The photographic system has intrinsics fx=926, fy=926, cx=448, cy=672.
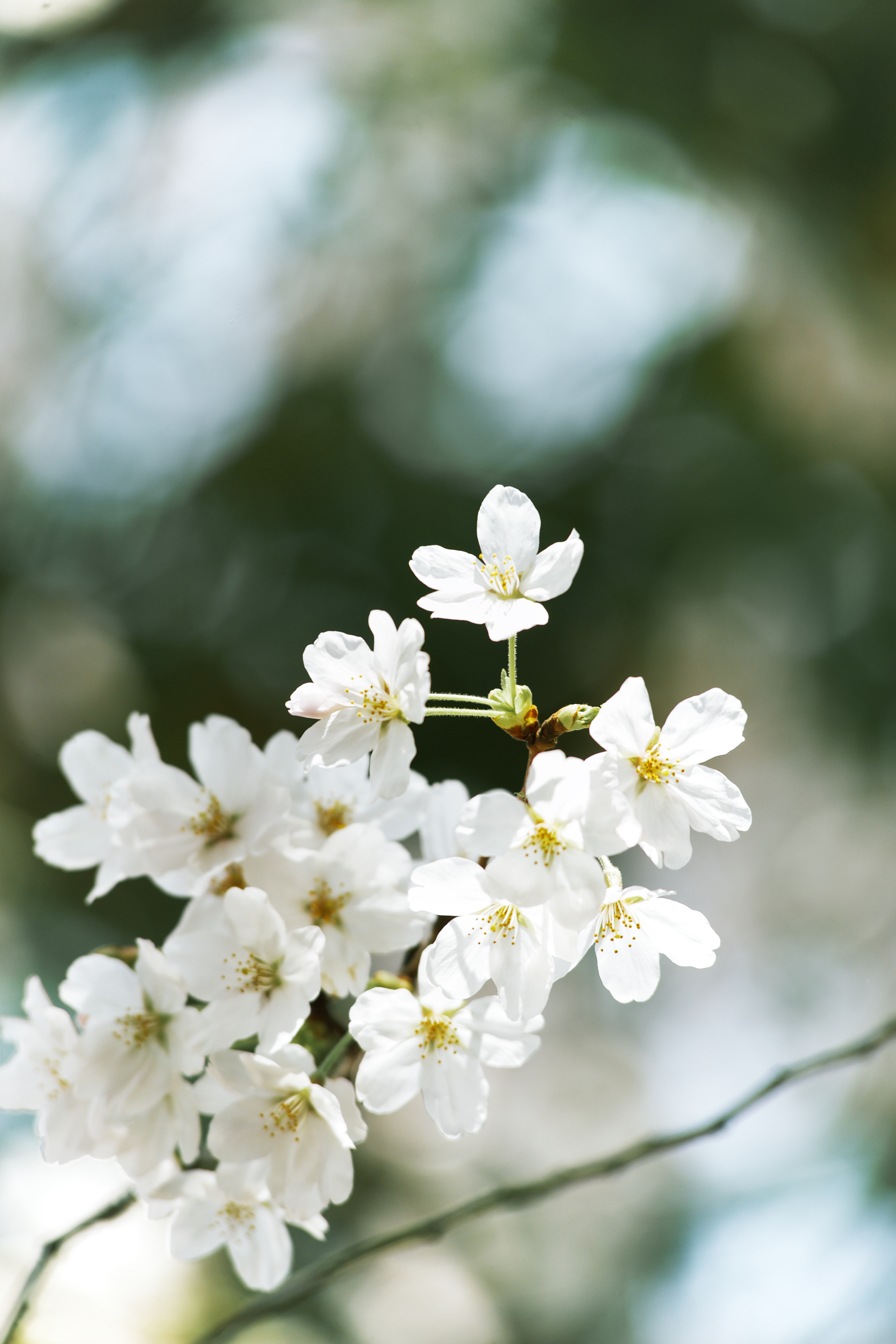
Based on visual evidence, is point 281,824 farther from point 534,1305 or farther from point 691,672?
point 691,672

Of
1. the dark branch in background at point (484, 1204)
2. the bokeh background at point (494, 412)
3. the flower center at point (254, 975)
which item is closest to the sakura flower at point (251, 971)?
the flower center at point (254, 975)

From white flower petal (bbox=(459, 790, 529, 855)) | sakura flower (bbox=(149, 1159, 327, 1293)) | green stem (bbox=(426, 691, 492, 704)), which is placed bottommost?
sakura flower (bbox=(149, 1159, 327, 1293))

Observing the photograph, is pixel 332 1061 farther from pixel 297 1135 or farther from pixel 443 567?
pixel 443 567

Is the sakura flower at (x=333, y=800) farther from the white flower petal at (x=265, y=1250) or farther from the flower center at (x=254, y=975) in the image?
the white flower petal at (x=265, y=1250)

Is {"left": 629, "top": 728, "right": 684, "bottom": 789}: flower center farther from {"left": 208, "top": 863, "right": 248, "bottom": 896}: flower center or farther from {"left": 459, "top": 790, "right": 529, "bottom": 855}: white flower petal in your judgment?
{"left": 208, "top": 863, "right": 248, "bottom": 896}: flower center

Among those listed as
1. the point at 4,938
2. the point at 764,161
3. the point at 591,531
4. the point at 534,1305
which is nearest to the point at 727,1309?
the point at 534,1305

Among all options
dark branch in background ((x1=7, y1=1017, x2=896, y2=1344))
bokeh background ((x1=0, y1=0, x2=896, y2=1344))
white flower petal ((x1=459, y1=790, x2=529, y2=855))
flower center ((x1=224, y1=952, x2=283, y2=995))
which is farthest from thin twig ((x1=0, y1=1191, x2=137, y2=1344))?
bokeh background ((x1=0, y1=0, x2=896, y2=1344))
